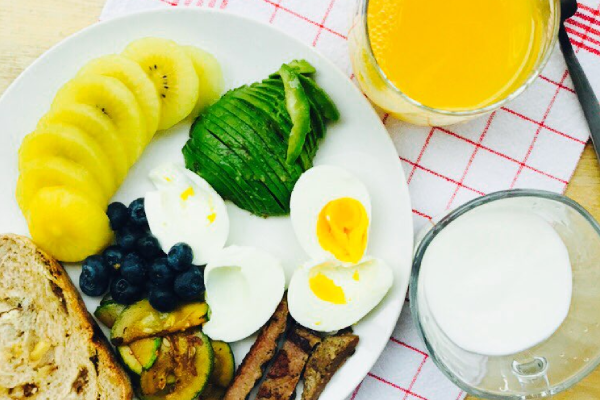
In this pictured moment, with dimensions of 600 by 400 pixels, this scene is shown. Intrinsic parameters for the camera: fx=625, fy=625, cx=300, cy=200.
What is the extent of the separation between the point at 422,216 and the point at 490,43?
22.5 inches

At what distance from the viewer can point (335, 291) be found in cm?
182

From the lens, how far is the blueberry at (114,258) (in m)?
1.82

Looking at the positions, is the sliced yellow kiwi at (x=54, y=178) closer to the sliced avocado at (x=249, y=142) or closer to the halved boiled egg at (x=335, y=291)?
the sliced avocado at (x=249, y=142)

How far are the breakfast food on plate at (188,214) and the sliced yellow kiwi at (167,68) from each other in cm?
22

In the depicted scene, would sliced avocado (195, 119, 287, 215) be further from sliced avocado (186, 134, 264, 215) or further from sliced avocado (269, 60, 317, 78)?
sliced avocado (269, 60, 317, 78)

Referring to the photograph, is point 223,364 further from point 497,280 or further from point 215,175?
point 497,280

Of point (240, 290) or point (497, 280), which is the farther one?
point (240, 290)

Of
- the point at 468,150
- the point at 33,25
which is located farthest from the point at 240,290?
the point at 33,25

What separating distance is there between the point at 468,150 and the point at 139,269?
1.07 metres

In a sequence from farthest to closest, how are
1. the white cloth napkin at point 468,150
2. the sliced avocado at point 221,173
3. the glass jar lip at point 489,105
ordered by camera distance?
the white cloth napkin at point 468,150
the sliced avocado at point 221,173
the glass jar lip at point 489,105

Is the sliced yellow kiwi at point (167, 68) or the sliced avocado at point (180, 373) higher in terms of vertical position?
the sliced yellow kiwi at point (167, 68)

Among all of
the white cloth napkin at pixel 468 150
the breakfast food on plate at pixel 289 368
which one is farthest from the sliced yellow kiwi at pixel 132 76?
the breakfast food on plate at pixel 289 368

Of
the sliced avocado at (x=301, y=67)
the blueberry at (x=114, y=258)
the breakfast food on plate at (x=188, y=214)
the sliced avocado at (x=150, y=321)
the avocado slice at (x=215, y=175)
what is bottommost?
the sliced avocado at (x=150, y=321)

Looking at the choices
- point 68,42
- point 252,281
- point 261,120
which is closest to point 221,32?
point 261,120
